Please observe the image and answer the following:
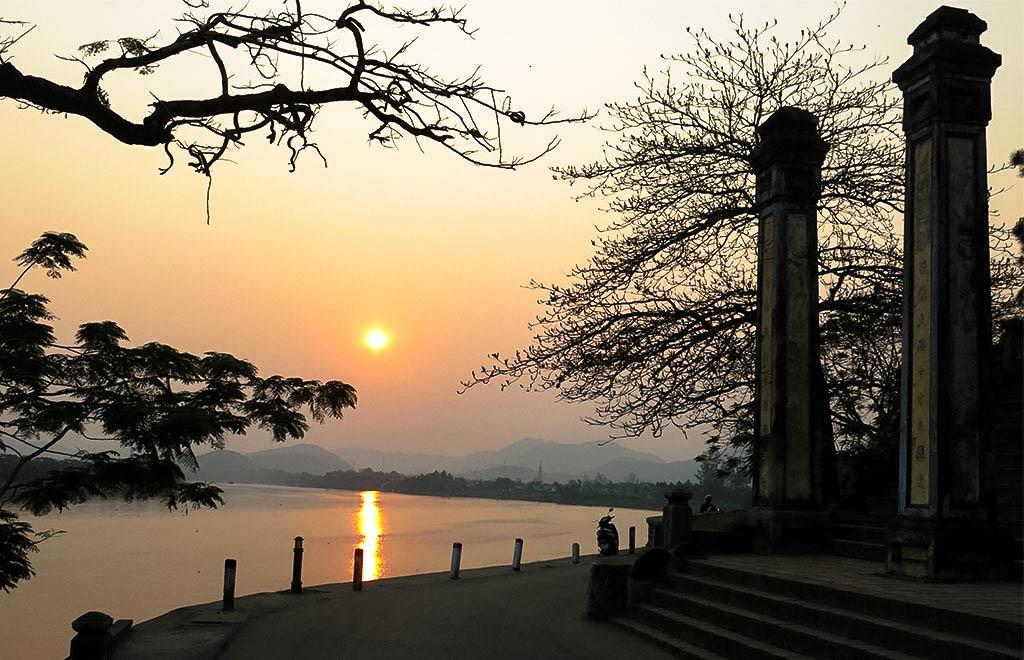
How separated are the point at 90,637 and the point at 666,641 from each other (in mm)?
6607

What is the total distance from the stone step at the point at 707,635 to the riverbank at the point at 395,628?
425mm

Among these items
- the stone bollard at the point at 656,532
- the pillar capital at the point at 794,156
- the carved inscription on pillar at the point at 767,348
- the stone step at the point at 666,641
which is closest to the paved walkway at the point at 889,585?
the stone step at the point at 666,641

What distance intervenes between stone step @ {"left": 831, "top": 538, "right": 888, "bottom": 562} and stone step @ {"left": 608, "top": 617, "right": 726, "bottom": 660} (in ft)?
10.5

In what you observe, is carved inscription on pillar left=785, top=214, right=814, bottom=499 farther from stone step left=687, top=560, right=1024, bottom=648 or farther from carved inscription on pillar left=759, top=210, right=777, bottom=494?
stone step left=687, top=560, right=1024, bottom=648

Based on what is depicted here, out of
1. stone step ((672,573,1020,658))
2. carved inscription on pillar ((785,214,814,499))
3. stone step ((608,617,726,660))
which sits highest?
carved inscription on pillar ((785,214,814,499))

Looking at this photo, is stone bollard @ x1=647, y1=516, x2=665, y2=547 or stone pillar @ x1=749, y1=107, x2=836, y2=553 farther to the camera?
stone bollard @ x1=647, y1=516, x2=665, y2=547

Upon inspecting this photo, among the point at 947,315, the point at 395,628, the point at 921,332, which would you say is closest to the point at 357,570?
the point at 395,628

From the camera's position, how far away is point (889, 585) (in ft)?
33.0

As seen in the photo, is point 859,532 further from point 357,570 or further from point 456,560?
point 357,570

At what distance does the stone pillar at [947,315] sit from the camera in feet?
34.5

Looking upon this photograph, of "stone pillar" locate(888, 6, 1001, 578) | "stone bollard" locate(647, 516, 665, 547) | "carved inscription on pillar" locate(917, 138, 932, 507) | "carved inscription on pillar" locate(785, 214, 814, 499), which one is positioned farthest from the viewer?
"stone bollard" locate(647, 516, 665, 547)

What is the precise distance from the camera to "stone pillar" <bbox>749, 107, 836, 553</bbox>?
1448 cm

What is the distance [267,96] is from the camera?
694 centimetres

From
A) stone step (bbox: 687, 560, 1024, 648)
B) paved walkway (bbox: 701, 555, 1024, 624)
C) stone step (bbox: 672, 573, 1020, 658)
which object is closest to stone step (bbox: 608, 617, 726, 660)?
stone step (bbox: 672, 573, 1020, 658)
